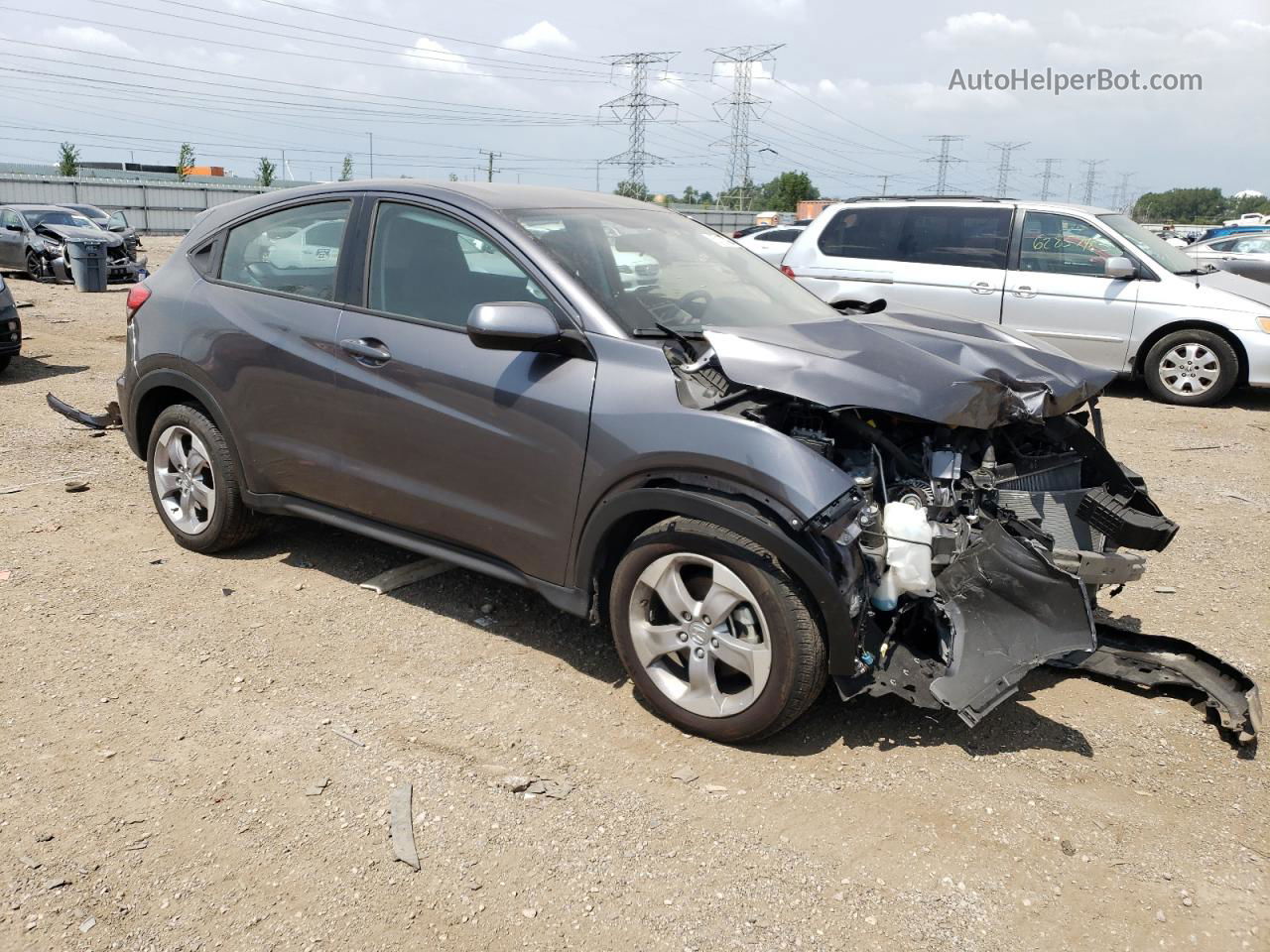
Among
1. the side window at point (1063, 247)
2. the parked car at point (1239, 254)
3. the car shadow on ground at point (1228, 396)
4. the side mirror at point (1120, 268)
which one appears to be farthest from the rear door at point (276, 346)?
the parked car at point (1239, 254)

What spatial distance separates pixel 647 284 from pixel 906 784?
2.04 metres

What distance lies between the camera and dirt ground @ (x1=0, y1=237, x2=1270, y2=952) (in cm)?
266

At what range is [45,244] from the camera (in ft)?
63.1

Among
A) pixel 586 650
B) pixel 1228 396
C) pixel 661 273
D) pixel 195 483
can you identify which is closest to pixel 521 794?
pixel 586 650

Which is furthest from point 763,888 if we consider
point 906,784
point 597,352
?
point 597,352

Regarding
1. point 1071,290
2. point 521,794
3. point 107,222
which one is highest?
point 107,222

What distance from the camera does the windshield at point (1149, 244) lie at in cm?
954

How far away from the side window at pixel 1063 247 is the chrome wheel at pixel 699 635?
7.46 m

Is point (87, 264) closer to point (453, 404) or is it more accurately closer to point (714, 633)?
point (453, 404)

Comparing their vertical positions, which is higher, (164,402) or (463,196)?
(463,196)

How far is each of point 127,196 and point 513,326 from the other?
4275 centimetres

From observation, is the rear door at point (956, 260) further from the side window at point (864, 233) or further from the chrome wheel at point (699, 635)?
the chrome wheel at point (699, 635)

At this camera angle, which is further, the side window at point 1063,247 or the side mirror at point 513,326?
the side window at point 1063,247

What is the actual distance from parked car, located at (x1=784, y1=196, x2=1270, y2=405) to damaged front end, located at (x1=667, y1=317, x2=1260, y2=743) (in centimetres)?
619
